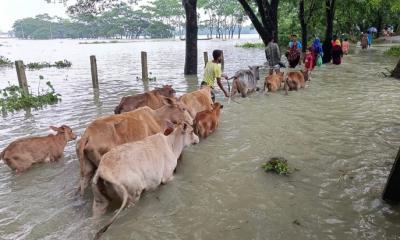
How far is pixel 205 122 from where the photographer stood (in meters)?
7.71

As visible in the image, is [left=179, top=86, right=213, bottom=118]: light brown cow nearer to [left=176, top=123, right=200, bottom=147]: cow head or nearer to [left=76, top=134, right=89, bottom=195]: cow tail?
[left=176, top=123, right=200, bottom=147]: cow head

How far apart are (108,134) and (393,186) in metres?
3.79

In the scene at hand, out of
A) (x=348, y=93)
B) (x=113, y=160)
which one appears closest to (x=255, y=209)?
(x=113, y=160)

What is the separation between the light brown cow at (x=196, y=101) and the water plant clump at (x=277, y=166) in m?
2.76

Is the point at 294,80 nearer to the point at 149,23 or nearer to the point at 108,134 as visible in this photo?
the point at 108,134

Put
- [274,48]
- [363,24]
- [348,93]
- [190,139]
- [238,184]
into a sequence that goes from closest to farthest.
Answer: [238,184]
[190,139]
[348,93]
[274,48]
[363,24]

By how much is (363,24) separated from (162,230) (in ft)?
164

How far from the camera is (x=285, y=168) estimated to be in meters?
5.86

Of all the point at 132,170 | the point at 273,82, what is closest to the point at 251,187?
the point at 132,170

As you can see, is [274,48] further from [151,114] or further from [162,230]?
[162,230]

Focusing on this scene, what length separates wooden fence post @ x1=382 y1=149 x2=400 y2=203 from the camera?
4.37 metres

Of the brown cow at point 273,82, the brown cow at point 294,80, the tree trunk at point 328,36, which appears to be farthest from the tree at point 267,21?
the brown cow at point 273,82

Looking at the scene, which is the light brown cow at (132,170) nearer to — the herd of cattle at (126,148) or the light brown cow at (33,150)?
the herd of cattle at (126,148)

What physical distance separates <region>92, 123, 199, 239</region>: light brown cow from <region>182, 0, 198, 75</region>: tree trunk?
12.5 meters
